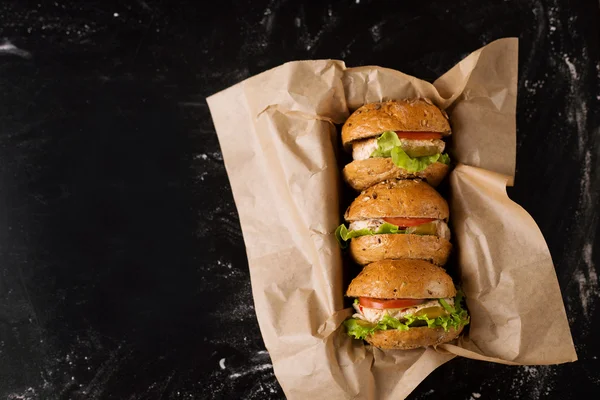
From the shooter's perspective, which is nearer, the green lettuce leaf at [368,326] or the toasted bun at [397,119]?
the green lettuce leaf at [368,326]

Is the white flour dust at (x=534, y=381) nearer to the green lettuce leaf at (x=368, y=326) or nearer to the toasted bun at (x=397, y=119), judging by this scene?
the green lettuce leaf at (x=368, y=326)

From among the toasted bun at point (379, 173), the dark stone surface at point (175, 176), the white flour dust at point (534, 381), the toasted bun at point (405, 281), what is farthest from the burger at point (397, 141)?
the white flour dust at point (534, 381)

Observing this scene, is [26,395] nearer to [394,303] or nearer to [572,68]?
[394,303]

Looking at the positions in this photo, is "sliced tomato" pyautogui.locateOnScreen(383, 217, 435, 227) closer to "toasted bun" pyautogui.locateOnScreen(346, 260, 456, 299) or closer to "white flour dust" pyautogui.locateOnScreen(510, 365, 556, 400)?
Result: "toasted bun" pyautogui.locateOnScreen(346, 260, 456, 299)

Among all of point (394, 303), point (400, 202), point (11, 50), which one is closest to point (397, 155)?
point (400, 202)

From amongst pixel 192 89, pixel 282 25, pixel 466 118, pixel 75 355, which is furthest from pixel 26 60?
pixel 466 118

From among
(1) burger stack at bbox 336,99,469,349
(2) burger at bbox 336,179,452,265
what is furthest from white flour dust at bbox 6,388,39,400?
(2) burger at bbox 336,179,452,265
